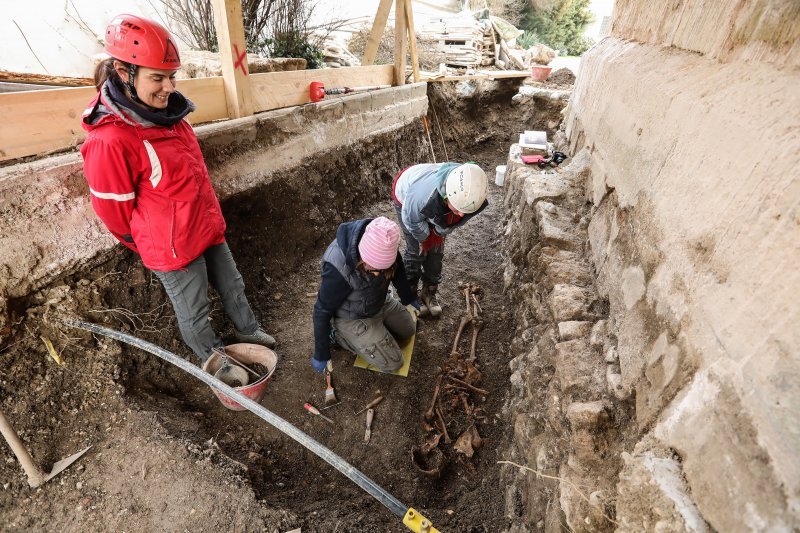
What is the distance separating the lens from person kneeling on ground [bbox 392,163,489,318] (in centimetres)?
325

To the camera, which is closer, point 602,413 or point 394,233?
point 602,413

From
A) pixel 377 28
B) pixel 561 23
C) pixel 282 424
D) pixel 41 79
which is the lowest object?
pixel 282 424

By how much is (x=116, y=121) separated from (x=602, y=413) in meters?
3.01

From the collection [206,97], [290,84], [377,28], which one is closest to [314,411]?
[206,97]

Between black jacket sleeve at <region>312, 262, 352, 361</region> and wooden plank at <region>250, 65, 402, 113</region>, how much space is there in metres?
2.33

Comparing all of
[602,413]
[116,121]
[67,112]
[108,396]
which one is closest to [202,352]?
[108,396]

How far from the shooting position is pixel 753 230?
1.28 metres

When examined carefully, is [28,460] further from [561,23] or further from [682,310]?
[561,23]

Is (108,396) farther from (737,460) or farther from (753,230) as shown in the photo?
(753,230)

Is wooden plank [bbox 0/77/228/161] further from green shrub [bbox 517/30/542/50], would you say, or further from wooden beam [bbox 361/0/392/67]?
green shrub [bbox 517/30/542/50]

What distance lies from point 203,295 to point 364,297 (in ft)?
3.95

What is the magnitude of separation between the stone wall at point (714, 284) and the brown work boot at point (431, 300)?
2.16m

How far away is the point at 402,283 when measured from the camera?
3619 millimetres

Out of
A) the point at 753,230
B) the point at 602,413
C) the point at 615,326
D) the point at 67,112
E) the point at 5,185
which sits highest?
the point at 753,230
